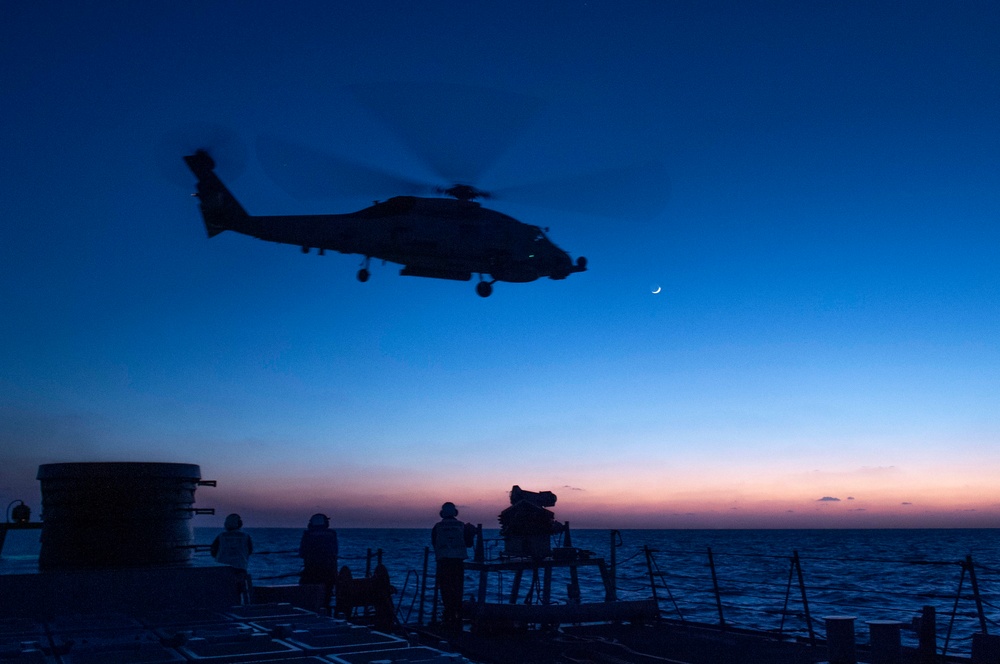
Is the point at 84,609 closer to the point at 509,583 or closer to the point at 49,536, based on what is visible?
the point at 49,536

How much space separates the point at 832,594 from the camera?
45.7 meters

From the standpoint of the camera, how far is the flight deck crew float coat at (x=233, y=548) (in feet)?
40.4

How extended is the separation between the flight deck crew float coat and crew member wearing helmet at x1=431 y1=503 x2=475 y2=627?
322 centimetres

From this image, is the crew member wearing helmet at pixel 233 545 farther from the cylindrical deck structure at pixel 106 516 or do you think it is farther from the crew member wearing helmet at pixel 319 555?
the cylindrical deck structure at pixel 106 516

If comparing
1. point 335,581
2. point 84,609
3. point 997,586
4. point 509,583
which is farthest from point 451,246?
point 997,586

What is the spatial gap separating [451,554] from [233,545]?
3.77m

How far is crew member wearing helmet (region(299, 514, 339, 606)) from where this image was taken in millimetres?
13773

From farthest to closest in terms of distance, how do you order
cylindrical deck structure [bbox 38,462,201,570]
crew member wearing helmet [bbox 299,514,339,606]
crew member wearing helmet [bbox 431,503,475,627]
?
crew member wearing helmet [bbox 431,503,475,627] < crew member wearing helmet [bbox 299,514,339,606] < cylindrical deck structure [bbox 38,462,201,570]

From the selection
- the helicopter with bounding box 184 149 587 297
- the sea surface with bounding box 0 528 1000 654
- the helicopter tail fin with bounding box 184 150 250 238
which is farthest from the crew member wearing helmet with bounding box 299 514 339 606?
the helicopter tail fin with bounding box 184 150 250 238

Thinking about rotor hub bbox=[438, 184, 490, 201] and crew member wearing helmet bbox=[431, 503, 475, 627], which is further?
rotor hub bbox=[438, 184, 490, 201]

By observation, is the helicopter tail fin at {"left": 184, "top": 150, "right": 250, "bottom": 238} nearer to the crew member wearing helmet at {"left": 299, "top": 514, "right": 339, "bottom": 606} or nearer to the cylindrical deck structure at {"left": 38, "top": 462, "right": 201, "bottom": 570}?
the crew member wearing helmet at {"left": 299, "top": 514, "right": 339, "bottom": 606}

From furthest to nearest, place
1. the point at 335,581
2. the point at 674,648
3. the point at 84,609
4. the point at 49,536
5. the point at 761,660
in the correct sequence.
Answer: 1. the point at 335,581
2. the point at 674,648
3. the point at 761,660
4. the point at 49,536
5. the point at 84,609

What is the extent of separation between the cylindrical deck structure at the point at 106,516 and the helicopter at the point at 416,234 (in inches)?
539

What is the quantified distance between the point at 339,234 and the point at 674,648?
44.5 feet
